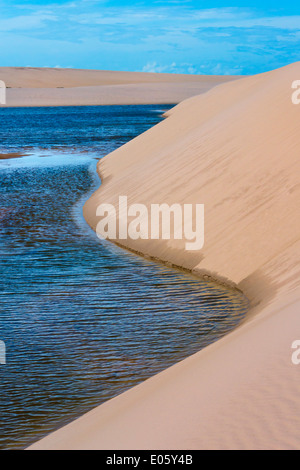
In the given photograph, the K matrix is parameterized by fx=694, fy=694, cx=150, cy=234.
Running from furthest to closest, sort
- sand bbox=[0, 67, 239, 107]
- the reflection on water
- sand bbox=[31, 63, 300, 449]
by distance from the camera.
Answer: sand bbox=[0, 67, 239, 107]
the reflection on water
sand bbox=[31, 63, 300, 449]

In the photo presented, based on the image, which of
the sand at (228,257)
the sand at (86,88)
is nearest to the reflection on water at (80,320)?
the sand at (228,257)

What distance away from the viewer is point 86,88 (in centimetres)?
9081

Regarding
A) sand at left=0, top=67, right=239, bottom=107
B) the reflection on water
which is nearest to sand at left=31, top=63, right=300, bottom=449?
the reflection on water

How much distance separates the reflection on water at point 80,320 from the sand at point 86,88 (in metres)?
62.8

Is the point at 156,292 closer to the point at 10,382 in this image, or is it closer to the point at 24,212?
the point at 10,382

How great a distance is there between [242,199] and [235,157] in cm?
182

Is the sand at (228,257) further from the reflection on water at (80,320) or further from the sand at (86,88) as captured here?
the sand at (86,88)

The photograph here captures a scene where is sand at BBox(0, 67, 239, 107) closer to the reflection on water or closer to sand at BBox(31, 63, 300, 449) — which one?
sand at BBox(31, 63, 300, 449)

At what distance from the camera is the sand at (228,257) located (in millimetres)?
3859

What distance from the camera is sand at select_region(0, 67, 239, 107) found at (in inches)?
2968

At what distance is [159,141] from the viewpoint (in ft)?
60.0

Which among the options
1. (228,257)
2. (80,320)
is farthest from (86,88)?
(80,320)

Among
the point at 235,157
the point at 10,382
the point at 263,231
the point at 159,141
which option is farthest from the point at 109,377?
the point at 159,141

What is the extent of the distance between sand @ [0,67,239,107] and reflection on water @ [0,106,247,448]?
206ft
